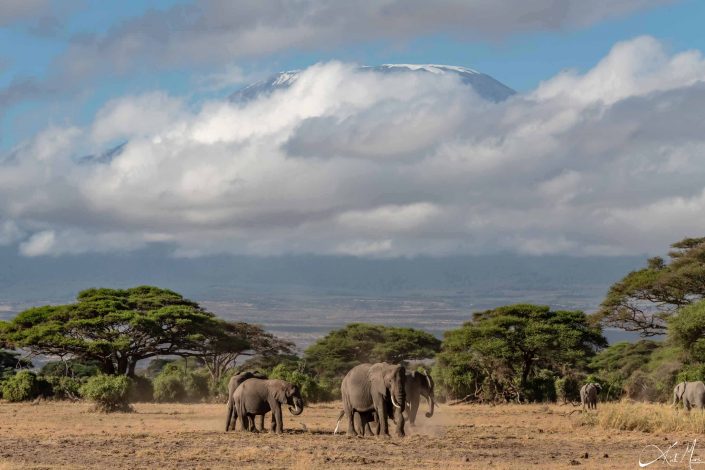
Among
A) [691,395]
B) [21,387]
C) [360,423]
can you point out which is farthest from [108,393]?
[691,395]

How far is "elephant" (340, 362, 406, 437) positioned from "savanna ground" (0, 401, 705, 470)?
900mm

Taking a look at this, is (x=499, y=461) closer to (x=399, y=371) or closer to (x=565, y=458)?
(x=565, y=458)

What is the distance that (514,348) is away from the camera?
53.4m

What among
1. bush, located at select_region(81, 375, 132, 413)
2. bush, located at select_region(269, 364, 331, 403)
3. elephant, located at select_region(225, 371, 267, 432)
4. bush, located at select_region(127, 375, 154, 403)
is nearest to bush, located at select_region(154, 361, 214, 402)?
bush, located at select_region(127, 375, 154, 403)

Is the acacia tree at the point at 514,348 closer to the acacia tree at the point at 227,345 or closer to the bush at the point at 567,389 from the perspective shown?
the bush at the point at 567,389

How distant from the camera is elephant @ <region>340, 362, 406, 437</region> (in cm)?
2852

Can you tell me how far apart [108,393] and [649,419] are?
21691 millimetres

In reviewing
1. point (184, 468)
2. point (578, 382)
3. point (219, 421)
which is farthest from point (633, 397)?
point (184, 468)

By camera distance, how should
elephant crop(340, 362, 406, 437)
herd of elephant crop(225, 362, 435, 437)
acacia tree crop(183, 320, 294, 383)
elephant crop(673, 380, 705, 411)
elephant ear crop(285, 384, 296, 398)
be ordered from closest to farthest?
1. elephant crop(340, 362, 406, 437)
2. herd of elephant crop(225, 362, 435, 437)
3. elephant ear crop(285, 384, 296, 398)
4. elephant crop(673, 380, 705, 411)
5. acacia tree crop(183, 320, 294, 383)

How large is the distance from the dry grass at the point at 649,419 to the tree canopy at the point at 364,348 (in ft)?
127

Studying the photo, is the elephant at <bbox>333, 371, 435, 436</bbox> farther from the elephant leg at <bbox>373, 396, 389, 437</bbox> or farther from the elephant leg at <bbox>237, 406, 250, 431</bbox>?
the elephant leg at <bbox>237, 406, 250, 431</bbox>

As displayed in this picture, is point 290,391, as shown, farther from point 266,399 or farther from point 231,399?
point 231,399

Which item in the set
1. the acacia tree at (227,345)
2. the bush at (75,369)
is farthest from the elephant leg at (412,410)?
the bush at (75,369)

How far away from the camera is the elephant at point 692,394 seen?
34219 mm
